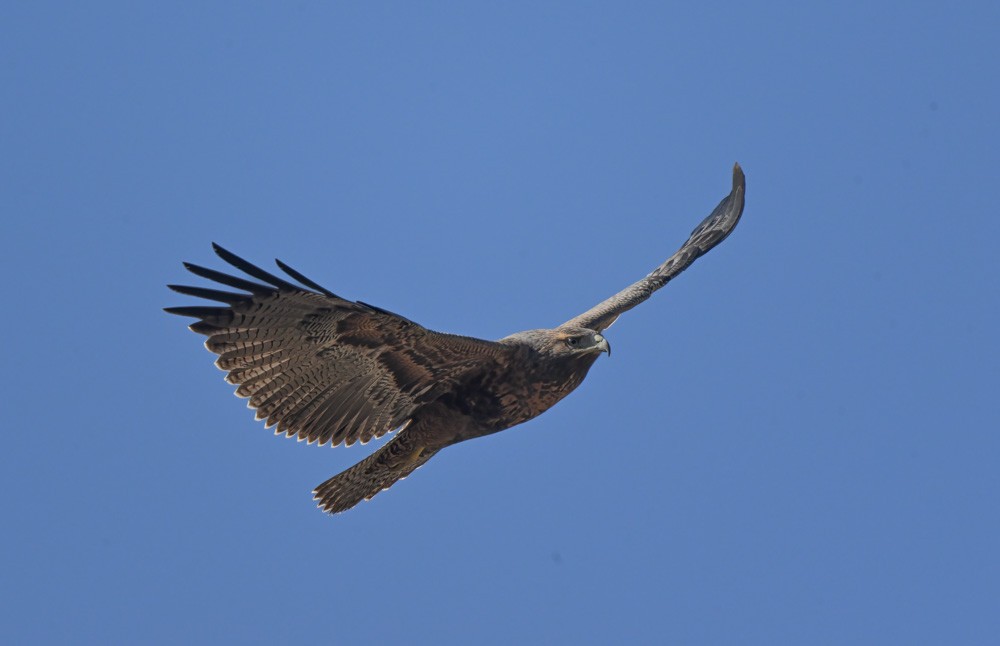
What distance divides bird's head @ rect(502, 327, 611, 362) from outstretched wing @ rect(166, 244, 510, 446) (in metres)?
0.28

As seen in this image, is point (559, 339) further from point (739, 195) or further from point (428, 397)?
point (739, 195)

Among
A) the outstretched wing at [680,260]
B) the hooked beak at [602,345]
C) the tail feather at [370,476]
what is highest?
the outstretched wing at [680,260]

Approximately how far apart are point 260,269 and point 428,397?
213 centimetres

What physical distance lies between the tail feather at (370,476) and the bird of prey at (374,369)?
0.02 m

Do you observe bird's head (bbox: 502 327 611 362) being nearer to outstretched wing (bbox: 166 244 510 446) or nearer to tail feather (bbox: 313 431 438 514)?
outstretched wing (bbox: 166 244 510 446)

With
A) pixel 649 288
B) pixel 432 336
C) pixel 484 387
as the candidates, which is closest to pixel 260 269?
pixel 432 336

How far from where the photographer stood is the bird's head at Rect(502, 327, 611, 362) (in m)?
11.1

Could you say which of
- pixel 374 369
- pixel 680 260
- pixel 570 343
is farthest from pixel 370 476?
pixel 680 260

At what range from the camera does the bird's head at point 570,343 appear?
11.1m

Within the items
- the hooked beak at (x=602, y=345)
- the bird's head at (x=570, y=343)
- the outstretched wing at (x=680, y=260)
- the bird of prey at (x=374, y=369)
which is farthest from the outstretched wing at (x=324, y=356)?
the outstretched wing at (x=680, y=260)

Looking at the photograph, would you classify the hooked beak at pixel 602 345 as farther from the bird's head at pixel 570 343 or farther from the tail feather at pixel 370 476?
the tail feather at pixel 370 476

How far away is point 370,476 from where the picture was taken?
12094 mm

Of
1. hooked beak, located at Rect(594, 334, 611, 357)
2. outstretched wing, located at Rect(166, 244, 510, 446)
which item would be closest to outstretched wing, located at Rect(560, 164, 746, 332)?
hooked beak, located at Rect(594, 334, 611, 357)

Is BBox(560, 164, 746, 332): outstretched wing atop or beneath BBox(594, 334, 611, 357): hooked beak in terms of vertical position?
atop
